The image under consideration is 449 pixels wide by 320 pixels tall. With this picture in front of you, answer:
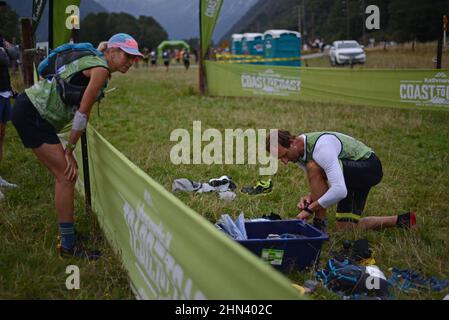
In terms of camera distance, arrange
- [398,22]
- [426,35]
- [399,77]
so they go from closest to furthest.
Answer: [399,77], [426,35], [398,22]

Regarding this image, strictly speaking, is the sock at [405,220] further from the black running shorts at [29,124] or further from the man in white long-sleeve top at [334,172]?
the black running shorts at [29,124]

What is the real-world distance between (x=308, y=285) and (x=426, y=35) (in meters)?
14.9

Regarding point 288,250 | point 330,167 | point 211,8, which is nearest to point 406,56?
point 211,8

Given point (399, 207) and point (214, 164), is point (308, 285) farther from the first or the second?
point (214, 164)

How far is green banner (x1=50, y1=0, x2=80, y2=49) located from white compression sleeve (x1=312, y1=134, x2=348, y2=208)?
2721 millimetres

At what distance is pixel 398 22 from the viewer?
19.0 meters

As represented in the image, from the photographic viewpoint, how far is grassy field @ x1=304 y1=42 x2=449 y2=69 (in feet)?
46.7

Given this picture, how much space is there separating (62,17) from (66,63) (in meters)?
1.49

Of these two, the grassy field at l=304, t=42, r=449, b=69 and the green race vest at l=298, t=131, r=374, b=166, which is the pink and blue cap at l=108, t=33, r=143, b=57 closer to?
the green race vest at l=298, t=131, r=374, b=166

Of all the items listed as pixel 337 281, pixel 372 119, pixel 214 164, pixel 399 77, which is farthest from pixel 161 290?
pixel 399 77

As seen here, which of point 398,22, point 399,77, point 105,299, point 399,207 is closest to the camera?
point 105,299

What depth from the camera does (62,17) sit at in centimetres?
495

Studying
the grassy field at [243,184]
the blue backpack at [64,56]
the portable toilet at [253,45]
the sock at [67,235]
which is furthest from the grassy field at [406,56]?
the sock at [67,235]

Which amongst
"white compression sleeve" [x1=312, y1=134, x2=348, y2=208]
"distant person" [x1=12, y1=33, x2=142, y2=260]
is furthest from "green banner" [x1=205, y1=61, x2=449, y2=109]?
"distant person" [x1=12, y1=33, x2=142, y2=260]
